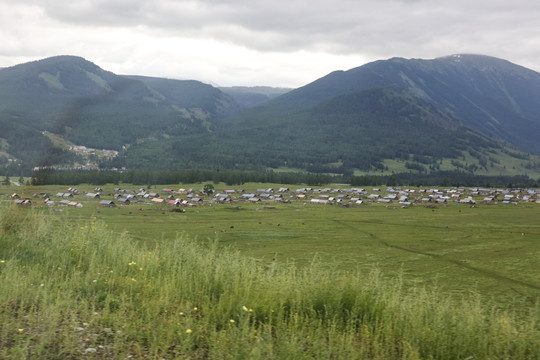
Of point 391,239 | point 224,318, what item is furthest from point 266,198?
point 224,318

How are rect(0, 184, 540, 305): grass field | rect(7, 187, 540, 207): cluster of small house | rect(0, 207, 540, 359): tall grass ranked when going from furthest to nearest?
rect(7, 187, 540, 207): cluster of small house
rect(0, 184, 540, 305): grass field
rect(0, 207, 540, 359): tall grass

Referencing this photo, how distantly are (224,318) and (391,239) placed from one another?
2083 inches

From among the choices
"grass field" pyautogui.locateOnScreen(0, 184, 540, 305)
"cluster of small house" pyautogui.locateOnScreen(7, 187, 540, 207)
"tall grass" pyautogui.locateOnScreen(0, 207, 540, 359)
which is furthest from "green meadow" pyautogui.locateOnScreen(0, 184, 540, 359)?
"cluster of small house" pyautogui.locateOnScreen(7, 187, 540, 207)

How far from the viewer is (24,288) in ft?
31.0

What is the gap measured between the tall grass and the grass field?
4.42 meters

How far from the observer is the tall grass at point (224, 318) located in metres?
7.58

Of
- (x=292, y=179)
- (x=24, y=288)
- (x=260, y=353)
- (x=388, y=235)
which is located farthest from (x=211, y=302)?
(x=292, y=179)

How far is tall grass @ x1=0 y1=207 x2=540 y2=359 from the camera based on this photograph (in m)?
7.58

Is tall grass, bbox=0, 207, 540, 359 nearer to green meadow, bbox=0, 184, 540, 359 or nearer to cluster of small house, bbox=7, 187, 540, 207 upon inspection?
green meadow, bbox=0, 184, 540, 359

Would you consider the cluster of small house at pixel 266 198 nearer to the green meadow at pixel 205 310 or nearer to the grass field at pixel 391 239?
the grass field at pixel 391 239

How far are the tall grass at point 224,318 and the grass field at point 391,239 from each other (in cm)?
442

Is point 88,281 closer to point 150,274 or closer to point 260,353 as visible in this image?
point 150,274

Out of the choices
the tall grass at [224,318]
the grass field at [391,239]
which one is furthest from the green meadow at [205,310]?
the grass field at [391,239]

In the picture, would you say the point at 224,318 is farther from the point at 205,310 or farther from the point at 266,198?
the point at 266,198
